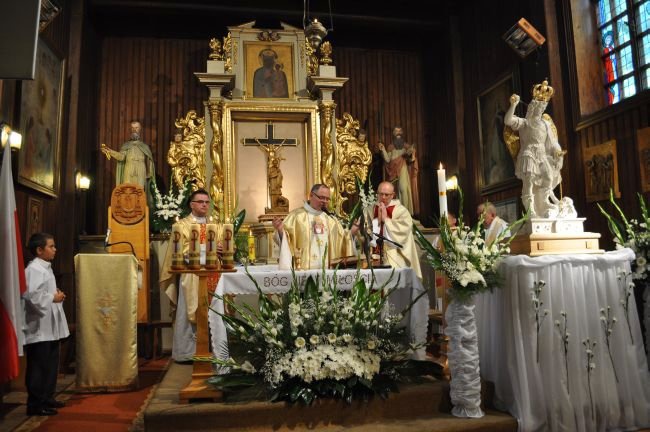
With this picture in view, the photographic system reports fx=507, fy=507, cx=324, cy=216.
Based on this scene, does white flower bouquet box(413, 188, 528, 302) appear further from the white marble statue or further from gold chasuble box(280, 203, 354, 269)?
gold chasuble box(280, 203, 354, 269)

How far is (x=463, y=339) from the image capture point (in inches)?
142

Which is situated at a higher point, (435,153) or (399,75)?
(399,75)

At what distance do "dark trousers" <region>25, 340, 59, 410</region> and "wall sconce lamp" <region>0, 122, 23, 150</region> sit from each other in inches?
81.9

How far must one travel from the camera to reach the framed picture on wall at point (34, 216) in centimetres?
597

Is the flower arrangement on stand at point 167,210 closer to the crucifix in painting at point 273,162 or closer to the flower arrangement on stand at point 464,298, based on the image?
the crucifix in painting at point 273,162

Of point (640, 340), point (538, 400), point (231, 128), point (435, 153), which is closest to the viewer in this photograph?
point (538, 400)

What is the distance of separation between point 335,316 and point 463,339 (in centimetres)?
93

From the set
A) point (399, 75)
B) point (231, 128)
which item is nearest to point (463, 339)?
point (231, 128)

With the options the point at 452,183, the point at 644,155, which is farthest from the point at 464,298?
the point at 452,183

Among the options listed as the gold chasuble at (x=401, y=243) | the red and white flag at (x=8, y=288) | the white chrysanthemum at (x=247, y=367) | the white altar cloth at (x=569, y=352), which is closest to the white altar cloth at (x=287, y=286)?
the white chrysanthemum at (x=247, y=367)

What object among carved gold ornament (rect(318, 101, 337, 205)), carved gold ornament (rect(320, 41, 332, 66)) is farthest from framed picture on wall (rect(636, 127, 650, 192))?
carved gold ornament (rect(320, 41, 332, 66))

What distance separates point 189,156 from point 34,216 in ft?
9.03

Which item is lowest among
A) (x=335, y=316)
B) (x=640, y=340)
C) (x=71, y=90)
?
(x=640, y=340)

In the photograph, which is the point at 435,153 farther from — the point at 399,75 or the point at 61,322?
the point at 61,322
